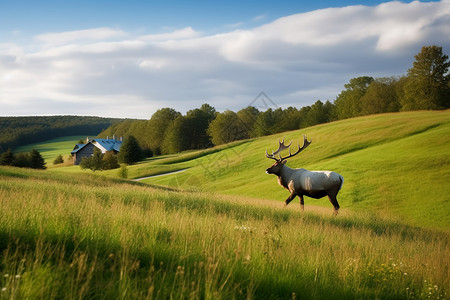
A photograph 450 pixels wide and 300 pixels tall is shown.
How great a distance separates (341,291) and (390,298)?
3.01 ft

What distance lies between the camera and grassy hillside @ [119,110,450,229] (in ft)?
74.4

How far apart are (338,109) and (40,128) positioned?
13555 cm

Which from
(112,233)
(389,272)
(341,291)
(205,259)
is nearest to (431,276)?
(389,272)

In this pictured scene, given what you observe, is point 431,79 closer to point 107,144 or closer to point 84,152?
point 107,144

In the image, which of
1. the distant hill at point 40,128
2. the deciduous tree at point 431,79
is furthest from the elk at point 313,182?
the distant hill at point 40,128

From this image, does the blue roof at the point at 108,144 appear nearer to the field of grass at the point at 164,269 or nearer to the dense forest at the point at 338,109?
the dense forest at the point at 338,109

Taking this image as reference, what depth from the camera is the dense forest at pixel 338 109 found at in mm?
53875

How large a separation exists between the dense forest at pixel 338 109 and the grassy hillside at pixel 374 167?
19.5 ft

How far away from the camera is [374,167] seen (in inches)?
1164

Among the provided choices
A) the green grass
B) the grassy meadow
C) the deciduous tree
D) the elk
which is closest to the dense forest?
the deciduous tree

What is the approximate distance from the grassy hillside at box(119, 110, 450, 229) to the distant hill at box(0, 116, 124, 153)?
343 ft

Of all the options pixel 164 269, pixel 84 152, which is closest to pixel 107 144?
pixel 84 152

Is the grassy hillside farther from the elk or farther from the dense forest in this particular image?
the dense forest

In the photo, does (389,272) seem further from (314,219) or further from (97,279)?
(314,219)
